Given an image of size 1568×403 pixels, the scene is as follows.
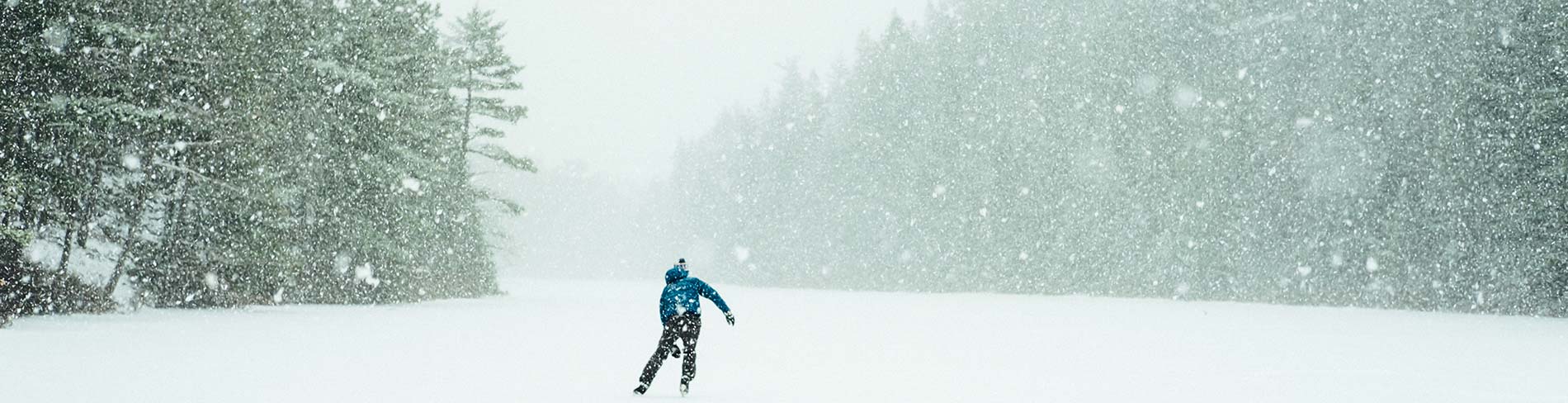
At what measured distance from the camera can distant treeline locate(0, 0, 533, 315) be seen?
19734 mm

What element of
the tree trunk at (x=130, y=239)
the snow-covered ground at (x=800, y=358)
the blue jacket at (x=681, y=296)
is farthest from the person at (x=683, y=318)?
the tree trunk at (x=130, y=239)

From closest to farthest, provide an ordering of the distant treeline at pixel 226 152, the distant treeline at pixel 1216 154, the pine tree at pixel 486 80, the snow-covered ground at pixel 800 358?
the snow-covered ground at pixel 800 358 → the distant treeline at pixel 226 152 → the distant treeline at pixel 1216 154 → the pine tree at pixel 486 80

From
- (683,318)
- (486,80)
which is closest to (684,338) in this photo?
(683,318)

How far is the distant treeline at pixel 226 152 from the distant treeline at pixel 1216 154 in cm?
1989

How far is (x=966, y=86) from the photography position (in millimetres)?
49156

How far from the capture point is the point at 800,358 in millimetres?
15734

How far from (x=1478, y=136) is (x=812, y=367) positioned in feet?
68.6

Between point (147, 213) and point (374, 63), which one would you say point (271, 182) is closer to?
point (147, 213)

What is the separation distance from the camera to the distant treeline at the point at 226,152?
1973 cm

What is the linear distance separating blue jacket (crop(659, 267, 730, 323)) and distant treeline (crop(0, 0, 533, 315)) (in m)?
10.6

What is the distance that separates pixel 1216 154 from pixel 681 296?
91.2 feet

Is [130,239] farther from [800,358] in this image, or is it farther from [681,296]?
[681,296]

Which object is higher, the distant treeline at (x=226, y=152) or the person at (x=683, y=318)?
the distant treeline at (x=226, y=152)

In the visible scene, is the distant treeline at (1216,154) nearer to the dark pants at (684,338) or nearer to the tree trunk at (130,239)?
the dark pants at (684,338)
